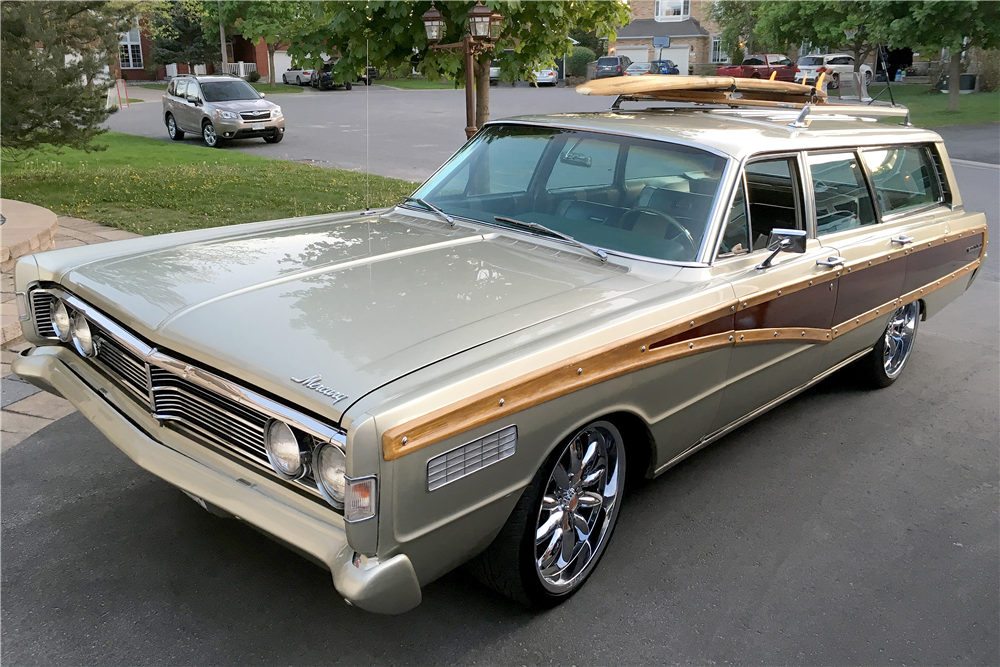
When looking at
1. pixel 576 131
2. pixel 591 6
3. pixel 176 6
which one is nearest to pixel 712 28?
pixel 176 6

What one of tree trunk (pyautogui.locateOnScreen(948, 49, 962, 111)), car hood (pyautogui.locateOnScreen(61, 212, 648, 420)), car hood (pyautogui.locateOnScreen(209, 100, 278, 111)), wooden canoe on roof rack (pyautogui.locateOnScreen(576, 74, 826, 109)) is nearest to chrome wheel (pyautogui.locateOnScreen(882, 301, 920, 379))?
wooden canoe on roof rack (pyautogui.locateOnScreen(576, 74, 826, 109))

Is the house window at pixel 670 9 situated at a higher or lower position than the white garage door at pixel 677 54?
higher

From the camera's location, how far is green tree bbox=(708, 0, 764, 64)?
4659 cm

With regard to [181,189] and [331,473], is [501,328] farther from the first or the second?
[181,189]

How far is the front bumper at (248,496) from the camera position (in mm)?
2301

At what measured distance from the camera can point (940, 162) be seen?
5516mm

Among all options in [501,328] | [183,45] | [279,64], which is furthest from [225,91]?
[279,64]

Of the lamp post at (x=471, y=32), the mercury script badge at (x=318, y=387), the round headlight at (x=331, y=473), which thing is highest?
the lamp post at (x=471, y=32)

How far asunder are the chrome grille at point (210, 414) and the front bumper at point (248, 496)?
0.22ft

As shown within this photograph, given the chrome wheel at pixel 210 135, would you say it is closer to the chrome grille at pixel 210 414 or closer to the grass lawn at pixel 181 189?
the grass lawn at pixel 181 189

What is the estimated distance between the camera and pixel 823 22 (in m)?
32.5

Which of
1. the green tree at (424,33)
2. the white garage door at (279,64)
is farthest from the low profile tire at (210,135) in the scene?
the white garage door at (279,64)

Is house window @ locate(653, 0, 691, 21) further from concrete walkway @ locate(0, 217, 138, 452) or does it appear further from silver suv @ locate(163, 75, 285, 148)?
concrete walkway @ locate(0, 217, 138, 452)

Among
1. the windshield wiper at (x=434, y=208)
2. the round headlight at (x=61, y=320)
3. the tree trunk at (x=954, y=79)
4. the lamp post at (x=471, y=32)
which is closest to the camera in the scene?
the round headlight at (x=61, y=320)
